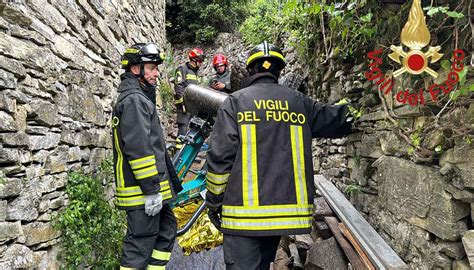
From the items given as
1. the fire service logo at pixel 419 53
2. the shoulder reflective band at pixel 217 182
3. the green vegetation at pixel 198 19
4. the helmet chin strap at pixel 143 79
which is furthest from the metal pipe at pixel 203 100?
the green vegetation at pixel 198 19

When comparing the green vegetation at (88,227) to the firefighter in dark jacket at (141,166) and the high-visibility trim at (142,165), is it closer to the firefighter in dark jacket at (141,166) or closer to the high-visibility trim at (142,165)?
the firefighter in dark jacket at (141,166)

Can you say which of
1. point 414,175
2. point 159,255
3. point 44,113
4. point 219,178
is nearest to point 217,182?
point 219,178

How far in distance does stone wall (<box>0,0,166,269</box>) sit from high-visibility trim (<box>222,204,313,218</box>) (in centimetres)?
129

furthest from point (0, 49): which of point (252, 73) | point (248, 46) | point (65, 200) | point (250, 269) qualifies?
point (248, 46)

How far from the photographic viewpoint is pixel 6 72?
6.07ft

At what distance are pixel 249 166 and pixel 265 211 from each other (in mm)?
310

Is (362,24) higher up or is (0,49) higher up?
(362,24)

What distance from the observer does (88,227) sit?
2613 millimetres

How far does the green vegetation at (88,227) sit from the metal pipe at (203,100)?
149cm

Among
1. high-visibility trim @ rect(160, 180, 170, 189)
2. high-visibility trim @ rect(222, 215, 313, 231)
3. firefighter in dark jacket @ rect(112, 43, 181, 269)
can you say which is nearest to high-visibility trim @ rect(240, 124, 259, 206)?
high-visibility trim @ rect(222, 215, 313, 231)

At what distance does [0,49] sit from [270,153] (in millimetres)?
1717

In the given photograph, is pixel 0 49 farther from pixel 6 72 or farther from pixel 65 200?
pixel 65 200

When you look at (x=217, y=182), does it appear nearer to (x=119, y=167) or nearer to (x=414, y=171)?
(x=119, y=167)

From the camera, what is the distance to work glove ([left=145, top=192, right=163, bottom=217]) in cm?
248
